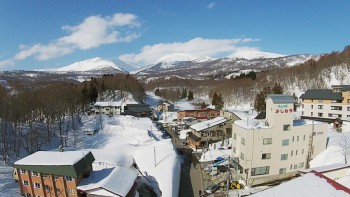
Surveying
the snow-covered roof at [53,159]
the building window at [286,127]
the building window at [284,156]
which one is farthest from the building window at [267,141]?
the snow-covered roof at [53,159]

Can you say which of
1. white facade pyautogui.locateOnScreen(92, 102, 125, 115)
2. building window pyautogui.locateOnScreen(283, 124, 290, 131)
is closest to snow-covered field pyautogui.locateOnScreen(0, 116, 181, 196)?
building window pyautogui.locateOnScreen(283, 124, 290, 131)


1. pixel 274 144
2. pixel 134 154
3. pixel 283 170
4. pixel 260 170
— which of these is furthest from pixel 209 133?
pixel 274 144

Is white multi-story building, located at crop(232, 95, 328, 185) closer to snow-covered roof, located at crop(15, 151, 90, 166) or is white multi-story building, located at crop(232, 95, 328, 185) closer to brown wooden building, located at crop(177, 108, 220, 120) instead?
snow-covered roof, located at crop(15, 151, 90, 166)

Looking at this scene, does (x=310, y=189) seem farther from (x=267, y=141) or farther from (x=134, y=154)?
(x=134, y=154)

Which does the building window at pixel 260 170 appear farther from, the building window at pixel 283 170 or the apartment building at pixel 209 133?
the apartment building at pixel 209 133

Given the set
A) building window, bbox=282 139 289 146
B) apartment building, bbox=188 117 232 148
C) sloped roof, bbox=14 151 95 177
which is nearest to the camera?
sloped roof, bbox=14 151 95 177

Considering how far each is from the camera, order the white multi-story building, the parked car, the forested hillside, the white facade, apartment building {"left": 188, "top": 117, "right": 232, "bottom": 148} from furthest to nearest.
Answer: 1. the forested hillside
2. the white facade
3. apartment building {"left": 188, "top": 117, "right": 232, "bottom": 148}
4. the white multi-story building
5. the parked car
